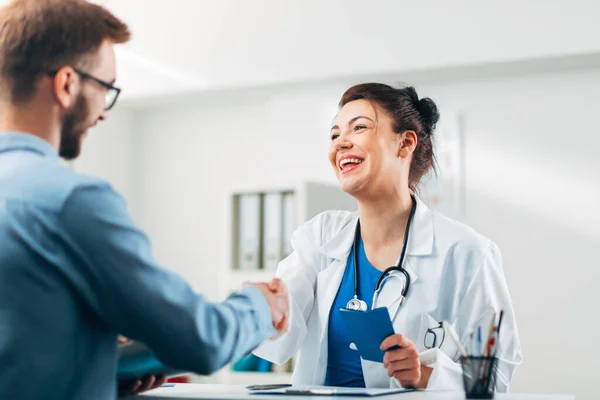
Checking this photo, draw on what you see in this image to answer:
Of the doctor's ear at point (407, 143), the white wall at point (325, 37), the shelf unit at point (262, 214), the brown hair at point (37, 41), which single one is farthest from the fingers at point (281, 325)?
the white wall at point (325, 37)

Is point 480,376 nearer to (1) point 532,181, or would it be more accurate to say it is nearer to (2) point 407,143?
(2) point 407,143

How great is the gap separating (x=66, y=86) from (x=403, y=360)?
939 millimetres

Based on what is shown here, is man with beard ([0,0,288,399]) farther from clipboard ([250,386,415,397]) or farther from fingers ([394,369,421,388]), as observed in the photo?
fingers ([394,369,421,388])

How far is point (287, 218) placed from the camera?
400 centimetres

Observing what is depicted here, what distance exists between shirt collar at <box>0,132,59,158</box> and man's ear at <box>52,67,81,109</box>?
0.07 meters

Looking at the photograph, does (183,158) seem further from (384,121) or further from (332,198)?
(384,121)

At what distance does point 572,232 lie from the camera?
13.2ft

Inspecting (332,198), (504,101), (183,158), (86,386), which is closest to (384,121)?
(86,386)

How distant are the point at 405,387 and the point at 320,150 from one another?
2.91 metres

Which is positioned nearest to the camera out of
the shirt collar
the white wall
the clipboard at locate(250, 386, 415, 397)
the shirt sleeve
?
the shirt sleeve

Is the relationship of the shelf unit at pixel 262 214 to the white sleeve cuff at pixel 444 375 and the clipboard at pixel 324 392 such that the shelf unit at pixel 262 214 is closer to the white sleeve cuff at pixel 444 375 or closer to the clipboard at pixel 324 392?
the white sleeve cuff at pixel 444 375

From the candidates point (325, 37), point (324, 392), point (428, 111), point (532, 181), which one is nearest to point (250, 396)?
point (324, 392)

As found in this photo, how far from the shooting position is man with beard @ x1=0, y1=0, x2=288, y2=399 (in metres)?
1.15

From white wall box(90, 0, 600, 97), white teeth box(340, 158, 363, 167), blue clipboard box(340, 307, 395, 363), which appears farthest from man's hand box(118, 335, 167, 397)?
white wall box(90, 0, 600, 97)
